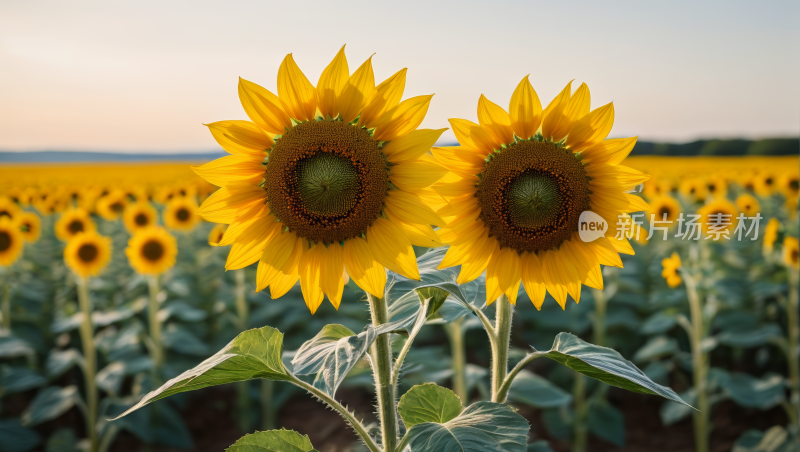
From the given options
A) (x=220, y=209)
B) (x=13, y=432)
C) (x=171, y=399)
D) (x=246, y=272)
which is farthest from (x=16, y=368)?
(x=220, y=209)

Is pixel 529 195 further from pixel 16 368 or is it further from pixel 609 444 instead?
pixel 16 368

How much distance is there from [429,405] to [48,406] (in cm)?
333

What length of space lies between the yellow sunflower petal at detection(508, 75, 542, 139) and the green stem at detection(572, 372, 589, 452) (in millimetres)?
3079

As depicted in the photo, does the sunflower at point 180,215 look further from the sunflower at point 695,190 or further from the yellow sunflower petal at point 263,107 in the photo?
the sunflower at point 695,190

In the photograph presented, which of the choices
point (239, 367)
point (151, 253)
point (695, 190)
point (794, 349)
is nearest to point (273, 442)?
point (239, 367)

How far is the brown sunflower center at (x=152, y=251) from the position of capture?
161 inches

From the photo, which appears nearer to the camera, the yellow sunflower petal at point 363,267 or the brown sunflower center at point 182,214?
the yellow sunflower petal at point 363,267

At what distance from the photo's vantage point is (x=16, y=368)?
12.8 ft

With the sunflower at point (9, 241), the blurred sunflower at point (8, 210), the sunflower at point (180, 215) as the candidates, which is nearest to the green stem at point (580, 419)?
the sunflower at point (180, 215)

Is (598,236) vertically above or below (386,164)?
below

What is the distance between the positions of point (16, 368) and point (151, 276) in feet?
3.42

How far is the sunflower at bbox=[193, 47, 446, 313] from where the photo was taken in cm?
99

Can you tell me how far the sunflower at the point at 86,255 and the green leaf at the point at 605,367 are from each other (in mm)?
3608

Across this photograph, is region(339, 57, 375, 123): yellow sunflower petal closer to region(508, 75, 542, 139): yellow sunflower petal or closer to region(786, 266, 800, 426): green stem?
region(508, 75, 542, 139): yellow sunflower petal
